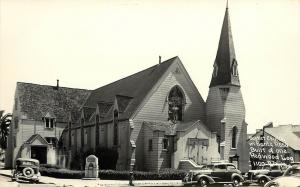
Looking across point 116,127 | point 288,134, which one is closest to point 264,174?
point 116,127

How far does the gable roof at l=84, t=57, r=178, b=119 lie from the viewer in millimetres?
44156

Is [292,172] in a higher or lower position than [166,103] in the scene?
lower

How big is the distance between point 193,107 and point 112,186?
19.6 metres

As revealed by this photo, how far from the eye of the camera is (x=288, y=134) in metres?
66.1

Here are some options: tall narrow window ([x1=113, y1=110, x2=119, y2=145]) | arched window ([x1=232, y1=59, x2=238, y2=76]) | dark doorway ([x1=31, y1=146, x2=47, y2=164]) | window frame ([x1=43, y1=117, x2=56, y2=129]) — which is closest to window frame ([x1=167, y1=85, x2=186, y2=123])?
tall narrow window ([x1=113, y1=110, x2=119, y2=145])

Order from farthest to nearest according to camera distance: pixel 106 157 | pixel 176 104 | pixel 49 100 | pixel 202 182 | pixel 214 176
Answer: pixel 49 100
pixel 176 104
pixel 106 157
pixel 214 176
pixel 202 182

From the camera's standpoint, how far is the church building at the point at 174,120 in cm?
4044

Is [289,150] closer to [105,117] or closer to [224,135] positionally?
[224,135]

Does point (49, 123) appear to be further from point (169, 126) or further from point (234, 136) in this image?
point (234, 136)

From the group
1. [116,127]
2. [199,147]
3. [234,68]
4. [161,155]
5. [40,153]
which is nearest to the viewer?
[161,155]

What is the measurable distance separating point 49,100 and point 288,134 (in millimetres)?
35427

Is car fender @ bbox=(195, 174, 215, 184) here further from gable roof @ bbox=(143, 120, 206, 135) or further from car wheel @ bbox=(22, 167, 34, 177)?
car wheel @ bbox=(22, 167, 34, 177)

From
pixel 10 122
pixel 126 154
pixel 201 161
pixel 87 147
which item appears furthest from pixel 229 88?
pixel 10 122

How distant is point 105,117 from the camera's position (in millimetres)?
47844
